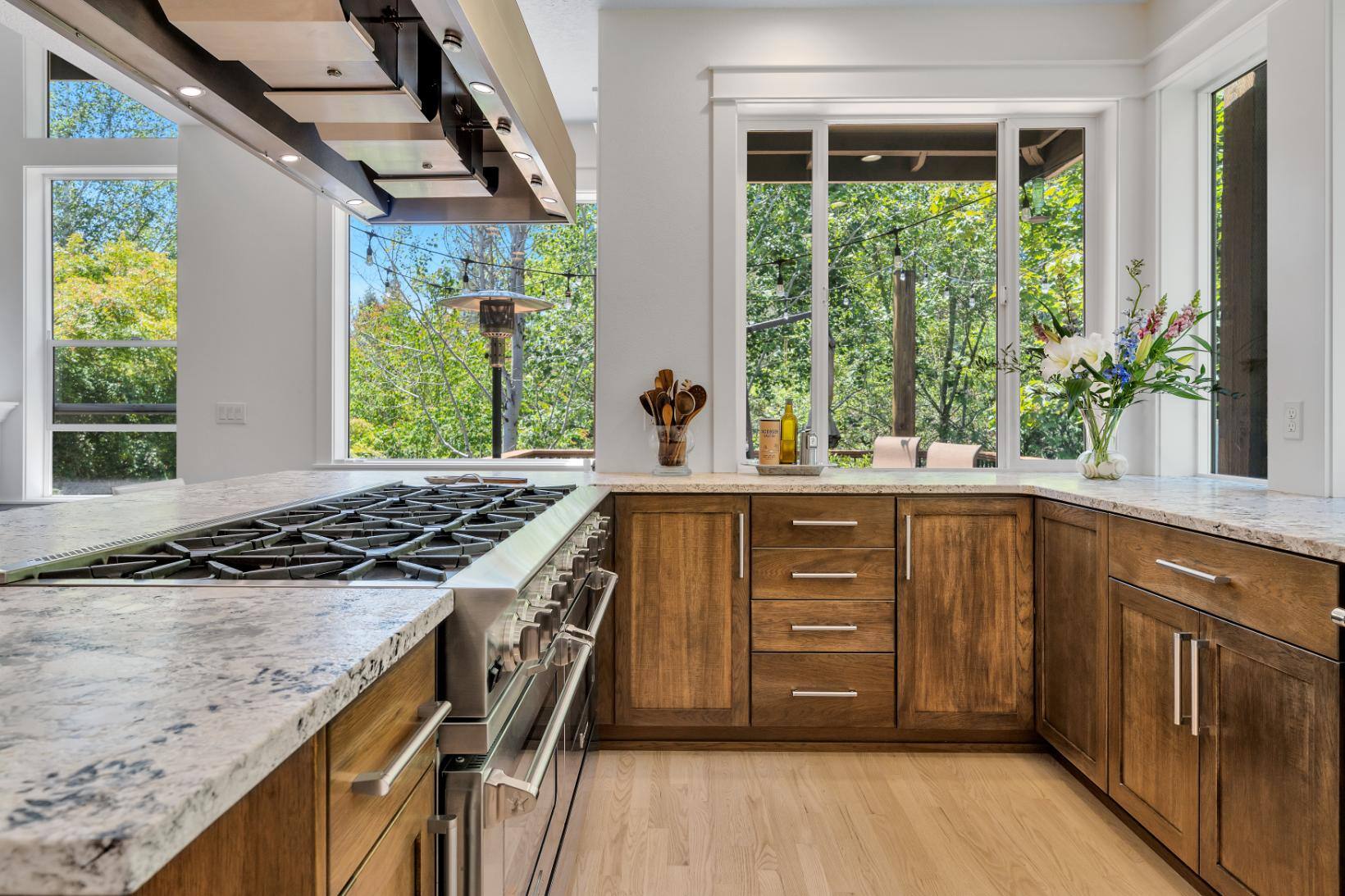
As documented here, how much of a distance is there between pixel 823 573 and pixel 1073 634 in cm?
74

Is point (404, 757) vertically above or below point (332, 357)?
below

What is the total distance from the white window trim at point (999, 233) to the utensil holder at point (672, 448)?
0.75 ft

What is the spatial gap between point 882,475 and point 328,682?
264 centimetres

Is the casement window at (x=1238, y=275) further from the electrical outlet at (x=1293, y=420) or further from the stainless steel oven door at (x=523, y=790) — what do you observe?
the stainless steel oven door at (x=523, y=790)

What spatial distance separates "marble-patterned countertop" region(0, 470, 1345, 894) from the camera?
0.40 meters

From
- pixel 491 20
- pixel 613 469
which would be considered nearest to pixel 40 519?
pixel 491 20

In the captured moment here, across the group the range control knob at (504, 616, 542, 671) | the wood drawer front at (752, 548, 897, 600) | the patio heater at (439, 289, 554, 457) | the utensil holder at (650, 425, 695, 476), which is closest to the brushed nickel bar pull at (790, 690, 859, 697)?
the wood drawer front at (752, 548, 897, 600)

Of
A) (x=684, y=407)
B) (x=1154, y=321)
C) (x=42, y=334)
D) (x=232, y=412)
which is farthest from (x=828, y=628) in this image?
(x=42, y=334)

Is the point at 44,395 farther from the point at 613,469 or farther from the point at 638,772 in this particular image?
the point at 638,772

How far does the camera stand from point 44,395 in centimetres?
380

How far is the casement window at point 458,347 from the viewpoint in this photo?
3.78m

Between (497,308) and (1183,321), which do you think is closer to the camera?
(1183,321)

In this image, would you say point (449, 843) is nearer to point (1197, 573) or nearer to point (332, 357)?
point (1197, 573)

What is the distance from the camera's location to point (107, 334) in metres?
3.83
